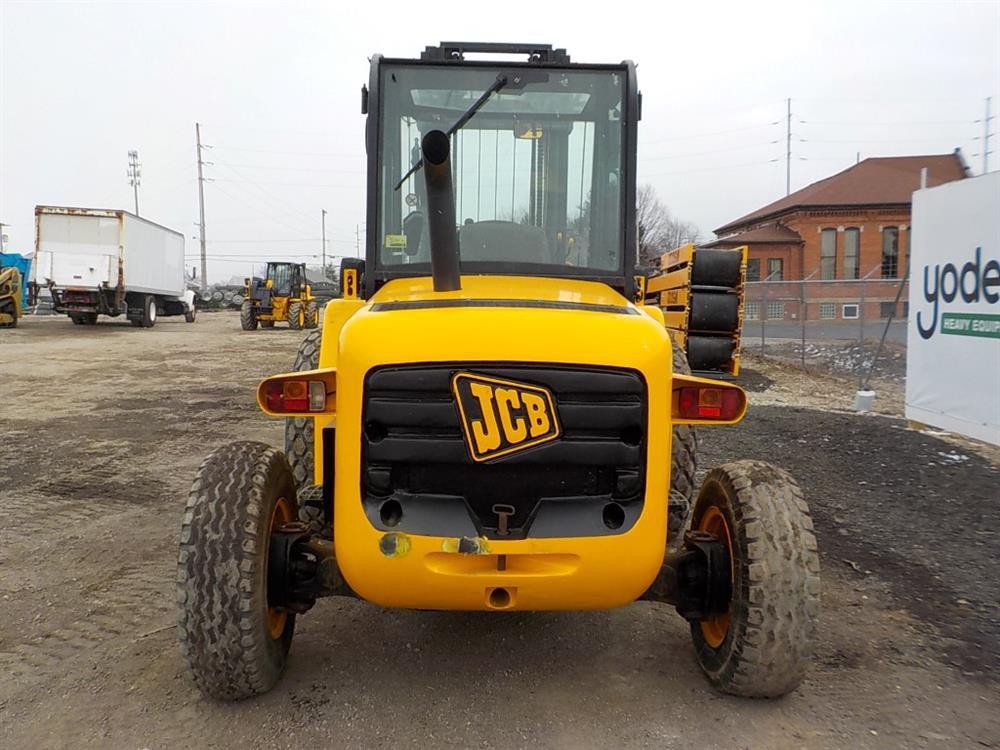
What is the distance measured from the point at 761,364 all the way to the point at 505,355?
48.8 feet

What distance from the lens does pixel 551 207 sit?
3930mm

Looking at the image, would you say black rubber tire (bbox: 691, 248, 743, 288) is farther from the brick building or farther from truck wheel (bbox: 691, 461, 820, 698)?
the brick building

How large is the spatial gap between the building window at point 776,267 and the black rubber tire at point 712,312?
35.1 m

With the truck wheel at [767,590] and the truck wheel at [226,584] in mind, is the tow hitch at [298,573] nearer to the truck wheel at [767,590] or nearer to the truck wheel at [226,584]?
the truck wheel at [226,584]

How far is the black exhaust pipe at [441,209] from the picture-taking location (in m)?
2.63

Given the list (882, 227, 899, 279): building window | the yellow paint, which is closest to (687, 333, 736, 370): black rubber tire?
the yellow paint

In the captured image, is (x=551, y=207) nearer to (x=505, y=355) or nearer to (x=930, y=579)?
(x=505, y=355)

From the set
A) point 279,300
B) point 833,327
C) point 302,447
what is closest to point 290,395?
point 302,447

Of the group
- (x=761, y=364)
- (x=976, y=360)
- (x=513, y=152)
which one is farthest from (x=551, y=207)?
(x=761, y=364)

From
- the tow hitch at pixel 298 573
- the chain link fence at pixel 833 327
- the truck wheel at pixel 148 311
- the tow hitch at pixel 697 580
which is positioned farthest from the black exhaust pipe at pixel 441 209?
the truck wheel at pixel 148 311

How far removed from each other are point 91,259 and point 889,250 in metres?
37.5

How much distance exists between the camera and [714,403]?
292 centimetres

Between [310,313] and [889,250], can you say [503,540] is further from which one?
[889,250]

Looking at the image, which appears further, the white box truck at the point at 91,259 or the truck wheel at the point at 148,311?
the truck wheel at the point at 148,311
